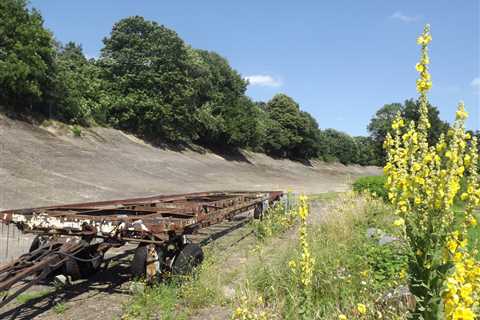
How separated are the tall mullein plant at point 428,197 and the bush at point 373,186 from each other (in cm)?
1025

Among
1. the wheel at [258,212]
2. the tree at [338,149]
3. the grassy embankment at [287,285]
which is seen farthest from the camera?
the tree at [338,149]

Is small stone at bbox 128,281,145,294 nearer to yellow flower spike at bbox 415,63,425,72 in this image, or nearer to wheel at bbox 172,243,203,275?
wheel at bbox 172,243,203,275

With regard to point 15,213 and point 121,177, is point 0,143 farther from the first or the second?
point 15,213

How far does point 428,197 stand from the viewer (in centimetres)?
278

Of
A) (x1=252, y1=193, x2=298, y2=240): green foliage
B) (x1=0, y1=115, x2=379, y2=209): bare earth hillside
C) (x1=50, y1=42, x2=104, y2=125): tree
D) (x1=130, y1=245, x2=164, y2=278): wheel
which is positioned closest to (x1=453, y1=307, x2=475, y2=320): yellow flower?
(x1=130, y1=245, x2=164, y2=278): wheel

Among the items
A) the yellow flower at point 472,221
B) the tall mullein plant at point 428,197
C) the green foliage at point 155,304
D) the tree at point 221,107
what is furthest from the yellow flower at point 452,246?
the tree at point 221,107

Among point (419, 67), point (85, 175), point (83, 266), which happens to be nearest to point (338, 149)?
point (85, 175)

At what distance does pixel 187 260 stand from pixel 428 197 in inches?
145

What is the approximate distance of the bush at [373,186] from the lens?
1297cm

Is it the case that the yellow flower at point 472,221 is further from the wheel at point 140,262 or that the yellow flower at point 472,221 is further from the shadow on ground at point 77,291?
the shadow on ground at point 77,291

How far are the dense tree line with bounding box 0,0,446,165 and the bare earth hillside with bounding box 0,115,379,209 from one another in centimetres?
209

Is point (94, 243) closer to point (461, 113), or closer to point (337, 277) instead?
point (337, 277)

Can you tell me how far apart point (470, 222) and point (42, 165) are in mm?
19497

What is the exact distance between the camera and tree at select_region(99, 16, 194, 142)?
34188 mm
